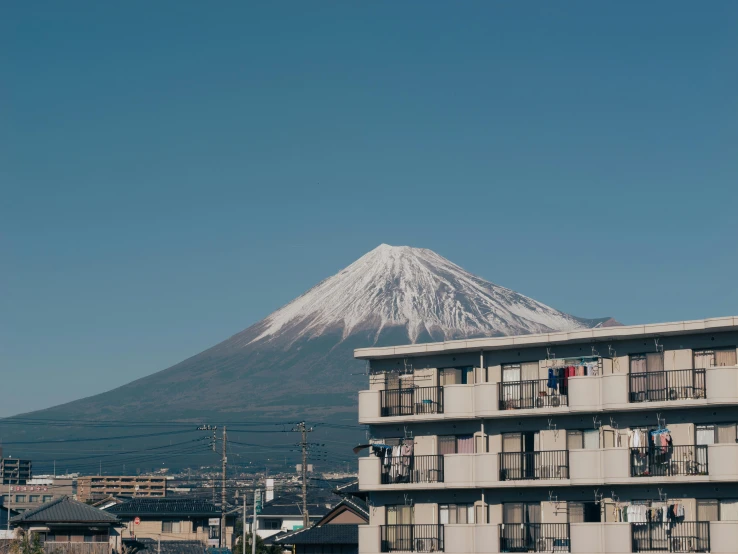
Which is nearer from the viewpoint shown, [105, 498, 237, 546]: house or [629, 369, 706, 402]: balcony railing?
[629, 369, 706, 402]: balcony railing

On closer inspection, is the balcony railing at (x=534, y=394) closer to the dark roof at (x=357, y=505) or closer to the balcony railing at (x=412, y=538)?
Answer: the balcony railing at (x=412, y=538)

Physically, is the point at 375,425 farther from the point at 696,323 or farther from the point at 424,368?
the point at 696,323

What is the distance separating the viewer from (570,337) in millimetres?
48938

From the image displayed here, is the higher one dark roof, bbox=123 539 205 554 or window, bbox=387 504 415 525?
window, bbox=387 504 415 525

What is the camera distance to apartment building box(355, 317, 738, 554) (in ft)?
149

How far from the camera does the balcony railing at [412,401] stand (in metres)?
51.8

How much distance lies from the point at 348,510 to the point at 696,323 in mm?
32140

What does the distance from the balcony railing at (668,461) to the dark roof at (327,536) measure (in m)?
23.8

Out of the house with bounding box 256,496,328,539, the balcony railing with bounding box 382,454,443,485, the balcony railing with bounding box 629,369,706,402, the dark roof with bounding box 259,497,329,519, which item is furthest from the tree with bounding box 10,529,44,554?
the house with bounding box 256,496,328,539

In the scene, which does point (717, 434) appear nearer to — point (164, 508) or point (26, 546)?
point (26, 546)

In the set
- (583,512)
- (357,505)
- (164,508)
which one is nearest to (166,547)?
(164,508)

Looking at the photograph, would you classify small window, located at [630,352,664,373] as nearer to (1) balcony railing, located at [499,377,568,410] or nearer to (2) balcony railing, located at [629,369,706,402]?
(2) balcony railing, located at [629,369,706,402]

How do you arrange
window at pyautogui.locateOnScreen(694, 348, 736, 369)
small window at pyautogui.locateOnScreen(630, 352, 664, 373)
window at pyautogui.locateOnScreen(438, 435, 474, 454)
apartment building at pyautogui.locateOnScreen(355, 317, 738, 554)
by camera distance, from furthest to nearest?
window at pyautogui.locateOnScreen(438, 435, 474, 454) < small window at pyautogui.locateOnScreen(630, 352, 664, 373) < window at pyautogui.locateOnScreen(694, 348, 736, 369) < apartment building at pyautogui.locateOnScreen(355, 317, 738, 554)

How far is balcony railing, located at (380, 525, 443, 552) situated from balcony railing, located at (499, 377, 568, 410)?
17.9 feet
